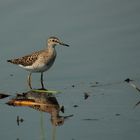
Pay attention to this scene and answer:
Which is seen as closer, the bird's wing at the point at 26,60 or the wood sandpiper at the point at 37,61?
the wood sandpiper at the point at 37,61

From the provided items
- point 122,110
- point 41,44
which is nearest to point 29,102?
point 122,110

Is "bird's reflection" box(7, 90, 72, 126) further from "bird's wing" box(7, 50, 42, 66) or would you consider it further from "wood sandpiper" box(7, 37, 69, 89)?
"bird's wing" box(7, 50, 42, 66)

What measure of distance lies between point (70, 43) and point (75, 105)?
491 centimetres

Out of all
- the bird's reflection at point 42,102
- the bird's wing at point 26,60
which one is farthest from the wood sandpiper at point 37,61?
the bird's reflection at point 42,102

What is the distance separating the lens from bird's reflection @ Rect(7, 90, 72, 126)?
14014 millimetres

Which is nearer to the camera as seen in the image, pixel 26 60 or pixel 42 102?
pixel 42 102

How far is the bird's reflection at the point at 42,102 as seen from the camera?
14.0 meters

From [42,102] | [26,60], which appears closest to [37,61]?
[26,60]

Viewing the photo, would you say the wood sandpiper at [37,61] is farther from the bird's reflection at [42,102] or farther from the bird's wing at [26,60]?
the bird's reflection at [42,102]

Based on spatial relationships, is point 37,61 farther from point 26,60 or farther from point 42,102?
point 42,102

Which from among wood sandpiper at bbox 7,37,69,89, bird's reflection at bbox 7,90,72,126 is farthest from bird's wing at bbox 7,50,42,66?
bird's reflection at bbox 7,90,72,126

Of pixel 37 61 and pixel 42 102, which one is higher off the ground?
pixel 37 61

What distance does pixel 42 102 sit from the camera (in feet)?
49.9

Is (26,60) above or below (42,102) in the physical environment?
above
